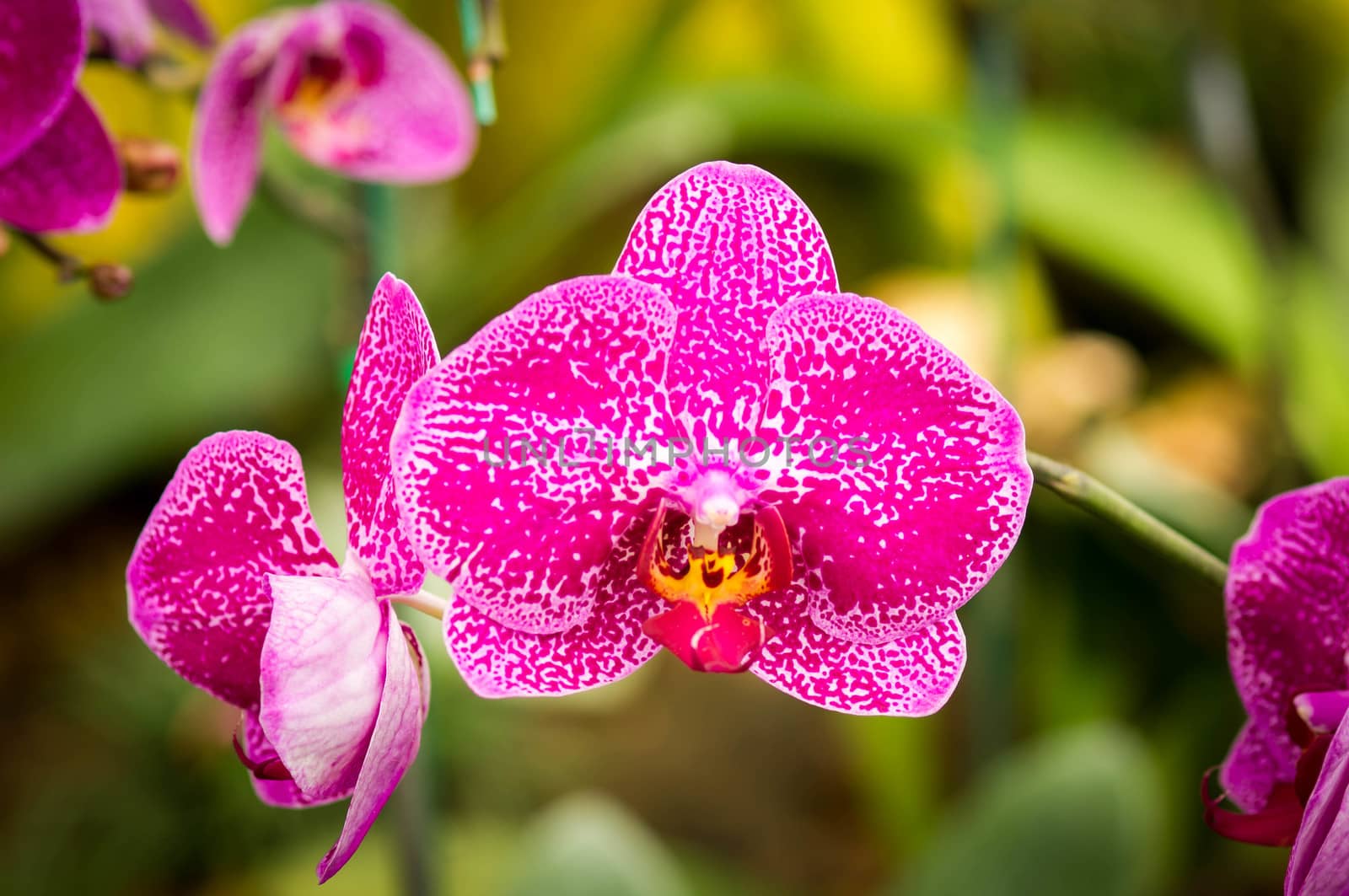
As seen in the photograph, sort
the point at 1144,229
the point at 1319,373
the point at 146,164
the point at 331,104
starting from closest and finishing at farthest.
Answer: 1. the point at 146,164
2. the point at 331,104
3. the point at 1319,373
4. the point at 1144,229

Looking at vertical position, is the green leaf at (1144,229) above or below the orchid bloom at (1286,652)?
below

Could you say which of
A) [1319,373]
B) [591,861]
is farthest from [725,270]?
[1319,373]

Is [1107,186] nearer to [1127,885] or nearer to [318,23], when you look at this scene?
[1127,885]

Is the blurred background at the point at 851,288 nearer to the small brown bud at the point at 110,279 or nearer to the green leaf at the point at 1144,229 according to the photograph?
the green leaf at the point at 1144,229

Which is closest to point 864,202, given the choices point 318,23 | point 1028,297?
point 1028,297

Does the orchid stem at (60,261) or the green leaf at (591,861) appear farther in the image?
the green leaf at (591,861)

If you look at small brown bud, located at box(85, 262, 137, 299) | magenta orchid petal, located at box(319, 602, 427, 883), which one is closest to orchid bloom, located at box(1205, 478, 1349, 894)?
magenta orchid petal, located at box(319, 602, 427, 883)

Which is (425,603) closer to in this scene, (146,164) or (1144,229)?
(146,164)

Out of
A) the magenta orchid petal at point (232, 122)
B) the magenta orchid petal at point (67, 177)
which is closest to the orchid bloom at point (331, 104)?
the magenta orchid petal at point (232, 122)
